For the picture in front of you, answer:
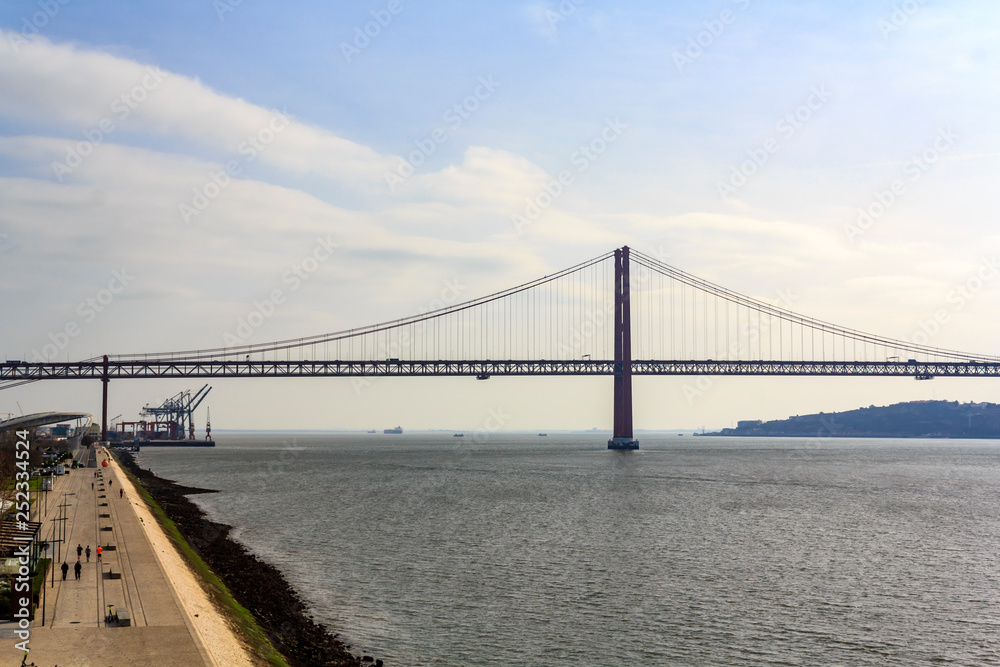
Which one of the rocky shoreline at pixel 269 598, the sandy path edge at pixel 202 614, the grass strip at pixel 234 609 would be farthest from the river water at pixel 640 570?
the sandy path edge at pixel 202 614

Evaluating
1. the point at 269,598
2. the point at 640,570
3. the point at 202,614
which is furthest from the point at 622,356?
the point at 202,614

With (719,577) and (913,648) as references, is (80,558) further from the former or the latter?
(913,648)

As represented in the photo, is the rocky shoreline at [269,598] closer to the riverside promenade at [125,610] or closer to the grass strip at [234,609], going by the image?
the grass strip at [234,609]

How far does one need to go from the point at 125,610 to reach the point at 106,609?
73cm

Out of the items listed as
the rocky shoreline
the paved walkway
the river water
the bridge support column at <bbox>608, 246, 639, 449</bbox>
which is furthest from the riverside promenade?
the bridge support column at <bbox>608, 246, 639, 449</bbox>

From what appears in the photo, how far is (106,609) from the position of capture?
2247 cm

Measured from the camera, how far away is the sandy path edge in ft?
65.2

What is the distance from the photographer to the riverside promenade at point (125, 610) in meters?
18.8

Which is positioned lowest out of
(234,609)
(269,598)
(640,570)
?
(640,570)

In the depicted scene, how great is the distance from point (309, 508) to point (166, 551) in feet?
80.0

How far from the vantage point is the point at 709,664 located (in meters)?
22.2

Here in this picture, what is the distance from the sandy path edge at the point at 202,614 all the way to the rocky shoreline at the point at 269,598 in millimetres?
1315

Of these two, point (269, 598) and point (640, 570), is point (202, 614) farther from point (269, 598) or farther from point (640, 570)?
point (640, 570)

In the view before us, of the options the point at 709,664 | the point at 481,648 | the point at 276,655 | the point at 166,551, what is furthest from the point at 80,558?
the point at 709,664
